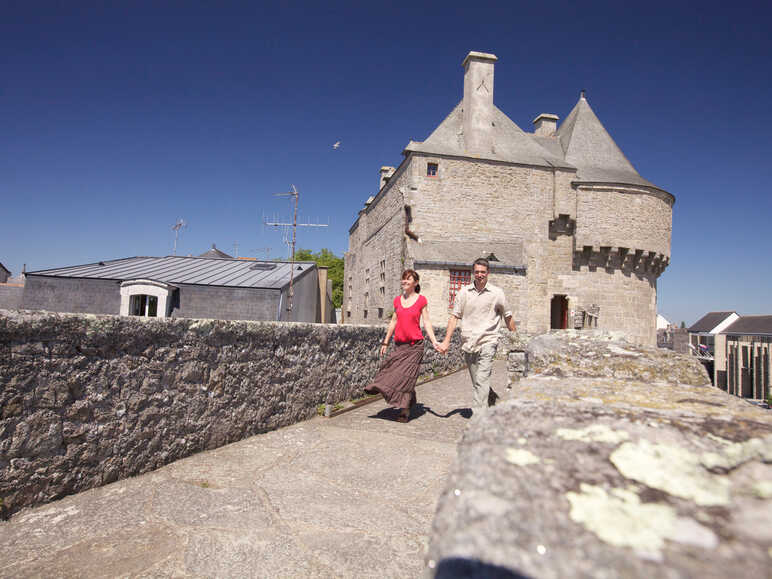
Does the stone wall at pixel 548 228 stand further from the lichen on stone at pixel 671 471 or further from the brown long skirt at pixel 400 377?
the lichen on stone at pixel 671 471

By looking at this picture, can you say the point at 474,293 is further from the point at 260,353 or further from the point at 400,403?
the point at 260,353

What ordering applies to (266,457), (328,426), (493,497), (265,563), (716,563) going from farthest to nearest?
(328,426), (266,457), (265,563), (493,497), (716,563)

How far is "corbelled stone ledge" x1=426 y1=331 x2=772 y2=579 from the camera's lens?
742mm

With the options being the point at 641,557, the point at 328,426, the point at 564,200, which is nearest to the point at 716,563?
the point at 641,557

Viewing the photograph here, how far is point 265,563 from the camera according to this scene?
86.0 inches

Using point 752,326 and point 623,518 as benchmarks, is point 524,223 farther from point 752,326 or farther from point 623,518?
point 752,326

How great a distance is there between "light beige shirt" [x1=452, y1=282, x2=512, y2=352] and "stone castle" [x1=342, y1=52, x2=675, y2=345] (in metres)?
12.5

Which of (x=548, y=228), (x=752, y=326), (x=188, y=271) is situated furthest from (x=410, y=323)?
(x=752, y=326)

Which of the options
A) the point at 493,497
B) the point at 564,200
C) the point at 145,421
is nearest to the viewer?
the point at 493,497

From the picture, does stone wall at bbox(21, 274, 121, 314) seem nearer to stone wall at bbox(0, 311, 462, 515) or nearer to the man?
stone wall at bbox(0, 311, 462, 515)

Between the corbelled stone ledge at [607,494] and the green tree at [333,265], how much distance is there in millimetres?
54134

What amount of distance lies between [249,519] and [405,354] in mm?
3024

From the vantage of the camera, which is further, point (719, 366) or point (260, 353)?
point (719, 366)

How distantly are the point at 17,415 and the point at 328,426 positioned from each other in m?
2.83
